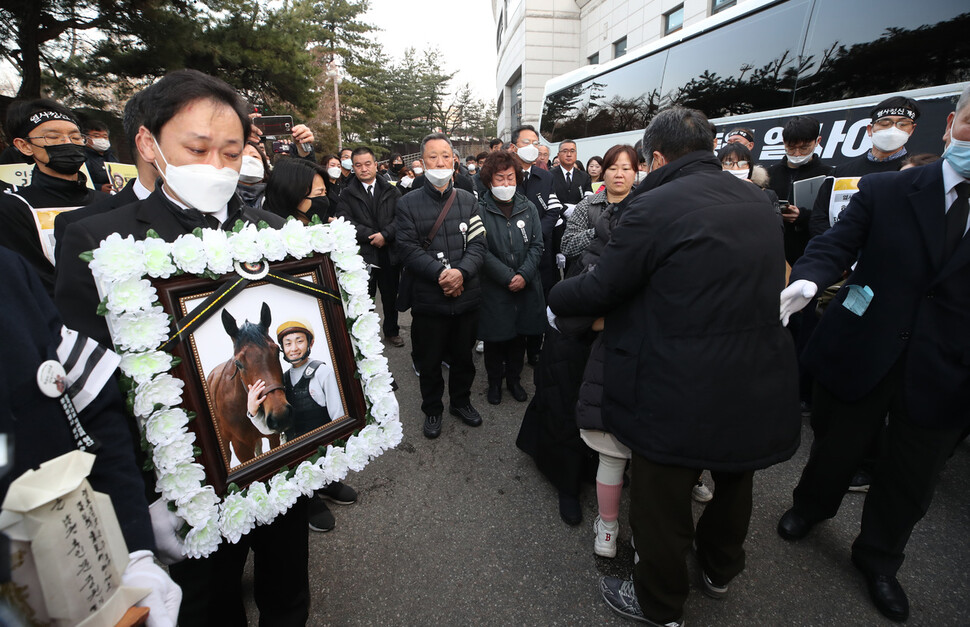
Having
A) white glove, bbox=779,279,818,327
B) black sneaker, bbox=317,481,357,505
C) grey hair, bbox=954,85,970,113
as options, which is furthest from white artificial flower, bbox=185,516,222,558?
grey hair, bbox=954,85,970,113

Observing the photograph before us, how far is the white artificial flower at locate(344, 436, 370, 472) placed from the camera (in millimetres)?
1488

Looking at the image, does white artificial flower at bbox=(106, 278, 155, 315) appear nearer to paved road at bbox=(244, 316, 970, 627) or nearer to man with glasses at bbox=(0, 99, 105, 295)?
paved road at bbox=(244, 316, 970, 627)

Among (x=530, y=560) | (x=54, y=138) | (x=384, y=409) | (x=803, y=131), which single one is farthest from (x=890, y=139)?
(x=54, y=138)

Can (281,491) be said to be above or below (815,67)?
below

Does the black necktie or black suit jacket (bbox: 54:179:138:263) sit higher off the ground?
black suit jacket (bbox: 54:179:138:263)

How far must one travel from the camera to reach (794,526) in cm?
250

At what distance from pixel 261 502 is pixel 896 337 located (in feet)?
8.35

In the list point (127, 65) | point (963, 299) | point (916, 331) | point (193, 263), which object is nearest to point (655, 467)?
point (916, 331)

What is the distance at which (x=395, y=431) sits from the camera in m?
1.59

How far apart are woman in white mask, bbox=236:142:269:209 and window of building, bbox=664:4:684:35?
15.1 metres

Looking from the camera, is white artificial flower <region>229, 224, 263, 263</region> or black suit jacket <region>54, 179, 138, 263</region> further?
black suit jacket <region>54, 179, 138, 263</region>

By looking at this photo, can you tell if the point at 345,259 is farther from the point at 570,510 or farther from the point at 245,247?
the point at 570,510

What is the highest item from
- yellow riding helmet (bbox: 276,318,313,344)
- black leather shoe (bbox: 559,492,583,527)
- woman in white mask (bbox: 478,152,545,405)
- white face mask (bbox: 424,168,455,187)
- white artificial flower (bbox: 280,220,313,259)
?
white face mask (bbox: 424,168,455,187)

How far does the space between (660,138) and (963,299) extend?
1371mm
